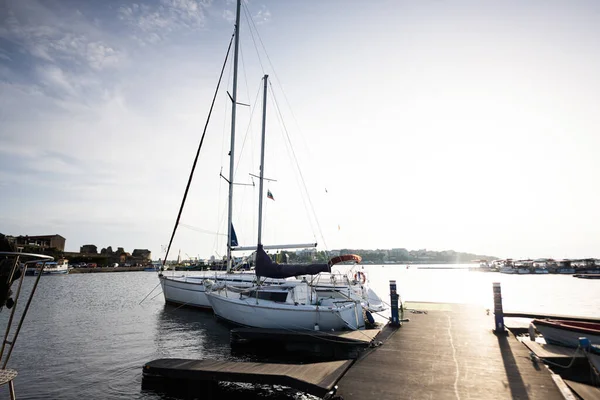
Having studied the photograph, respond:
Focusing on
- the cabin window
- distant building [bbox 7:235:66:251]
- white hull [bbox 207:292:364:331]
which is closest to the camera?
white hull [bbox 207:292:364:331]

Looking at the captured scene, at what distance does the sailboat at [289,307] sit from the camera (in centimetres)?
1675

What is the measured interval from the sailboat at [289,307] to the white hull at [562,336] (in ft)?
25.8

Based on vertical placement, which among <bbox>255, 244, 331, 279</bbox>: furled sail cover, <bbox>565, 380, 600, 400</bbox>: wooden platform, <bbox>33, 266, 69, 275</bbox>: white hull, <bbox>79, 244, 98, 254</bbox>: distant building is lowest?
<bbox>33, 266, 69, 275</bbox>: white hull

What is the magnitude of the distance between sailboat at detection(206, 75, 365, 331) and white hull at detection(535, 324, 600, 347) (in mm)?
7876

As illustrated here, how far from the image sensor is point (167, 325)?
78.1ft

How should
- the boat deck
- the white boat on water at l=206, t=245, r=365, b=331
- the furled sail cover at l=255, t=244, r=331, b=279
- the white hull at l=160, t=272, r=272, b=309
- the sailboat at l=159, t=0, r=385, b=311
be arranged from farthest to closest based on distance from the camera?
the white hull at l=160, t=272, r=272, b=309
the sailboat at l=159, t=0, r=385, b=311
the furled sail cover at l=255, t=244, r=331, b=279
the white boat on water at l=206, t=245, r=365, b=331
the boat deck

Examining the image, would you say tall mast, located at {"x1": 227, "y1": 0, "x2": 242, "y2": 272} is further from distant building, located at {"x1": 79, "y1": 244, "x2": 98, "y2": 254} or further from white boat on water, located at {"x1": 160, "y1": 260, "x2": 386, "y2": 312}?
distant building, located at {"x1": 79, "y1": 244, "x2": 98, "y2": 254}

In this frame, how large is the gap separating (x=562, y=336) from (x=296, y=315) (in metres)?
11.0

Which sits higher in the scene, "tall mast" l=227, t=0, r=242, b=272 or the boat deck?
"tall mast" l=227, t=0, r=242, b=272

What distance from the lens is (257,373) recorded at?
966 centimetres

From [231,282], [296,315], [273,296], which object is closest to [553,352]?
[296,315]

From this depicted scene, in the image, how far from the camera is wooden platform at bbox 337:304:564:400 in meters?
7.81

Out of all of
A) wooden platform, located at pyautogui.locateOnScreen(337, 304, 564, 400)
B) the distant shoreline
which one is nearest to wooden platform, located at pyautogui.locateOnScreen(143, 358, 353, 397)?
wooden platform, located at pyautogui.locateOnScreen(337, 304, 564, 400)

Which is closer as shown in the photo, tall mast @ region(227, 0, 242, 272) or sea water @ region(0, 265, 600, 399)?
sea water @ region(0, 265, 600, 399)
